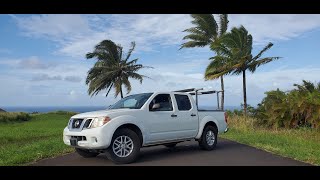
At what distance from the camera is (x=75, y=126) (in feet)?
34.4

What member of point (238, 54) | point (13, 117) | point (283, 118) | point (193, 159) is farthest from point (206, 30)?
point (193, 159)

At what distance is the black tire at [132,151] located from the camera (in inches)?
387

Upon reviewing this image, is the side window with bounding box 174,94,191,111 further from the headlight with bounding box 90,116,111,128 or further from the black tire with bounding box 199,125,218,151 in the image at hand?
the headlight with bounding box 90,116,111,128

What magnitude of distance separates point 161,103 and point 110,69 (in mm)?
27489

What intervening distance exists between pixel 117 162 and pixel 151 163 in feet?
2.75

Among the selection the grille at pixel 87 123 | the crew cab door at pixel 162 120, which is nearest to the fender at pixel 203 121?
the crew cab door at pixel 162 120

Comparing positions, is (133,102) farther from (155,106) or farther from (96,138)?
(96,138)

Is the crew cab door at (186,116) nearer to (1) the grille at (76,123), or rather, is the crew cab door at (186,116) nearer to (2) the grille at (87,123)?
(2) the grille at (87,123)

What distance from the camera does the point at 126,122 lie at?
10.1m

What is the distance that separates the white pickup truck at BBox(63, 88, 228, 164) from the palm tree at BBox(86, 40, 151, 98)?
25877 mm

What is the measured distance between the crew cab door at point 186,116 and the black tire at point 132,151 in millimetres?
1915
